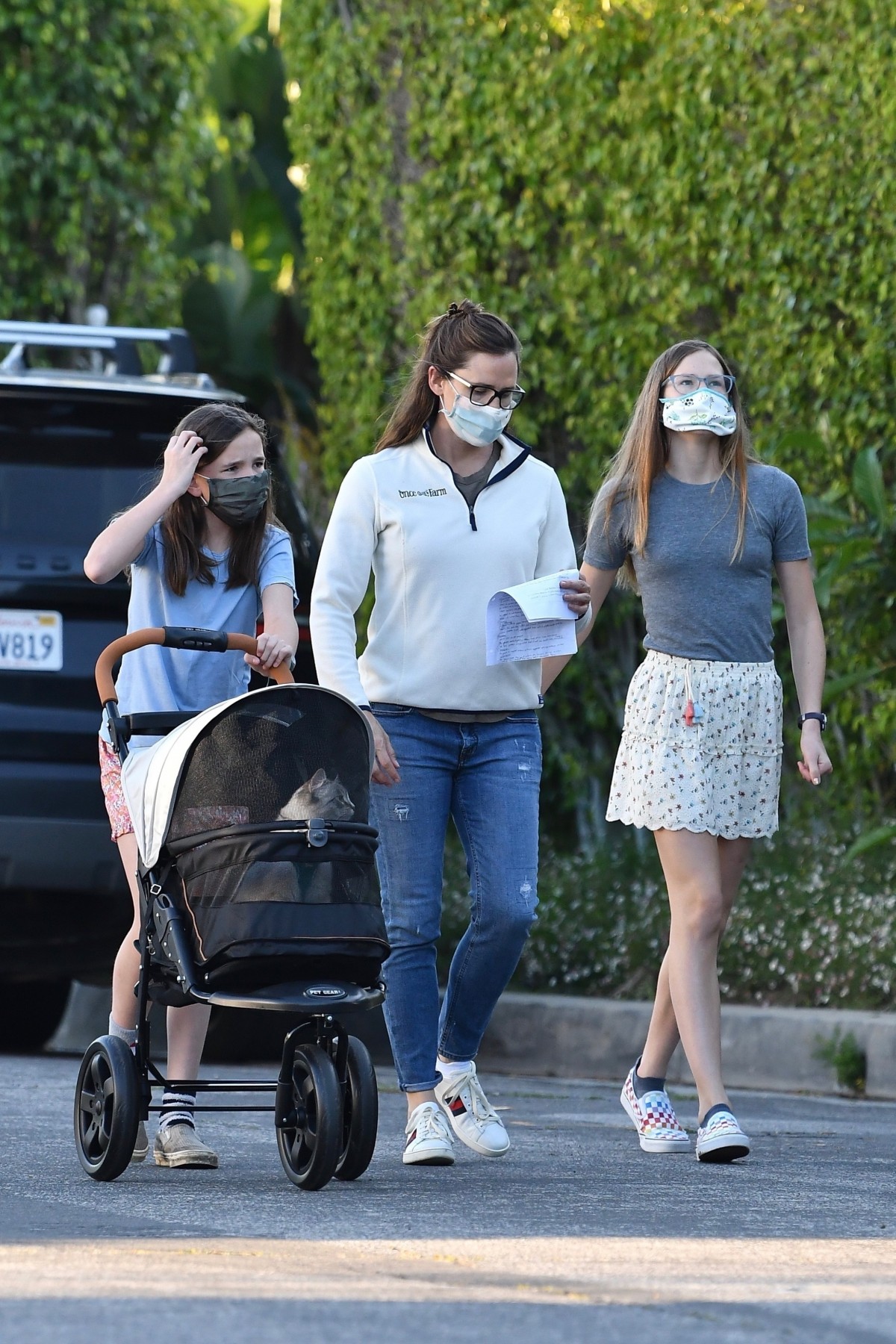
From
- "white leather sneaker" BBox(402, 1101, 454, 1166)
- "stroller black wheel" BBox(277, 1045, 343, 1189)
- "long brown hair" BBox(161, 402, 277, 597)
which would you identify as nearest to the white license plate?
"long brown hair" BBox(161, 402, 277, 597)

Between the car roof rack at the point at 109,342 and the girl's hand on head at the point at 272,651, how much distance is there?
2.74 metres

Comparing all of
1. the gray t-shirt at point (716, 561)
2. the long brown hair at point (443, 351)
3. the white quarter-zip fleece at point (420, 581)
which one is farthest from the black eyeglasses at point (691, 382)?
the white quarter-zip fleece at point (420, 581)

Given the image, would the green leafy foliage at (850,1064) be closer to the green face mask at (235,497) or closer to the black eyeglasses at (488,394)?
the black eyeglasses at (488,394)

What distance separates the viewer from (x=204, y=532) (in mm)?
4980

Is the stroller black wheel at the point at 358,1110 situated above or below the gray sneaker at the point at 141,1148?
above

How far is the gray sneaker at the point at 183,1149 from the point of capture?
15.8ft

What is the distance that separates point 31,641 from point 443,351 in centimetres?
207

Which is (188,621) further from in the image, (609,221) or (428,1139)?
(609,221)

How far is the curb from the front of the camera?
6938 millimetres

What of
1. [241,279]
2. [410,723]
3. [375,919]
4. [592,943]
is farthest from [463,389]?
[241,279]

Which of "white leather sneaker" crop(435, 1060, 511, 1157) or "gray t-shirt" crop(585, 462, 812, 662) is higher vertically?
"gray t-shirt" crop(585, 462, 812, 662)

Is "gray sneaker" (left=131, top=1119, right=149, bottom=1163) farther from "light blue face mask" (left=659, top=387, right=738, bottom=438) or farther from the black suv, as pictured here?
"light blue face mask" (left=659, top=387, right=738, bottom=438)

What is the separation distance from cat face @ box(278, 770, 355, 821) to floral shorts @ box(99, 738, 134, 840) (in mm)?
606

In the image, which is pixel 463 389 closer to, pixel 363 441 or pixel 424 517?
pixel 424 517
